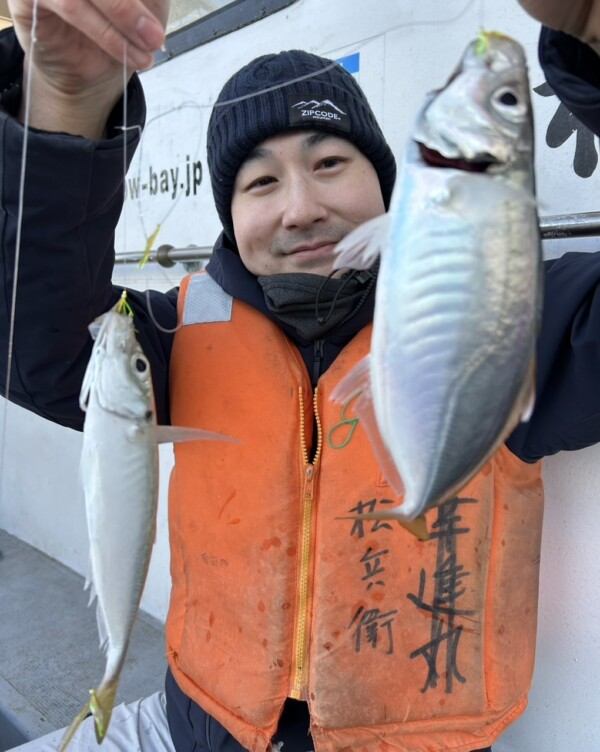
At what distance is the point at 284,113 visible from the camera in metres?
1.62

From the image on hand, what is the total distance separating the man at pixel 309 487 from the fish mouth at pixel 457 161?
704 millimetres

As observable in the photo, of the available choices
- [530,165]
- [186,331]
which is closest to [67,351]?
[186,331]

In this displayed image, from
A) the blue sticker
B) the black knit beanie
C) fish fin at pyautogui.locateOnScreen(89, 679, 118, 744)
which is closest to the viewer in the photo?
fish fin at pyautogui.locateOnScreen(89, 679, 118, 744)

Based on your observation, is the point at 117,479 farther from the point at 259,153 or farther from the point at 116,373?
the point at 259,153

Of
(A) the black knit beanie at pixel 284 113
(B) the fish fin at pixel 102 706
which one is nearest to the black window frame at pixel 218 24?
(A) the black knit beanie at pixel 284 113

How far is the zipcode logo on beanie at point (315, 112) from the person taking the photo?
162cm

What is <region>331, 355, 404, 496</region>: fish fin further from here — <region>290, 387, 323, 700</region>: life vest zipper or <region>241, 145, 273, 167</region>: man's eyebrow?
<region>241, 145, 273, 167</region>: man's eyebrow

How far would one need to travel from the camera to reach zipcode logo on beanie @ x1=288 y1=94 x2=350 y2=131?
1617 mm

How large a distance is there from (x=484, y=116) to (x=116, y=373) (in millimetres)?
712

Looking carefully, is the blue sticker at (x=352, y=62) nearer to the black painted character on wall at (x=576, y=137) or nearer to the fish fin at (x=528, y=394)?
the black painted character on wall at (x=576, y=137)

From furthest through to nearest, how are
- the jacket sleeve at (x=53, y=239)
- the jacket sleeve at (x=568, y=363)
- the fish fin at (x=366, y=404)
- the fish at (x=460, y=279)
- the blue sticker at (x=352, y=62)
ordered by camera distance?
the blue sticker at (x=352, y=62) < the jacket sleeve at (x=568, y=363) < the jacket sleeve at (x=53, y=239) < the fish fin at (x=366, y=404) < the fish at (x=460, y=279)

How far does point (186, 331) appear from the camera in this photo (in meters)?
1.80

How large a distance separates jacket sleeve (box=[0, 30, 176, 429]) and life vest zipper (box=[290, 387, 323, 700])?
0.65 metres

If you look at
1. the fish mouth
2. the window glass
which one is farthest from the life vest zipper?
the window glass
